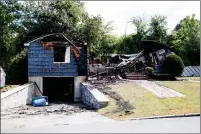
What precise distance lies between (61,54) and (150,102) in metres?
9.18

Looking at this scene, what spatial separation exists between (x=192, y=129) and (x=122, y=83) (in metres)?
11.3

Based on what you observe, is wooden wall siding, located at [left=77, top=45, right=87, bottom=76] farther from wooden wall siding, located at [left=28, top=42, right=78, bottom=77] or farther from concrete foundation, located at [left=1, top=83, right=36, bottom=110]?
concrete foundation, located at [left=1, top=83, right=36, bottom=110]

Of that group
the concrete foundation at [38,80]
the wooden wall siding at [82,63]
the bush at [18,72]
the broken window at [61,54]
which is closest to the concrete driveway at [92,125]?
the concrete foundation at [38,80]

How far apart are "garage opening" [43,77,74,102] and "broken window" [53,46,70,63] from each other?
5.99ft

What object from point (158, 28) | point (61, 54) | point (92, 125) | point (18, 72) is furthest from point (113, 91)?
point (158, 28)

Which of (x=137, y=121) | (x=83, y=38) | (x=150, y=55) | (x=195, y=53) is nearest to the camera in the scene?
(x=137, y=121)

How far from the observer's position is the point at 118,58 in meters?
40.6

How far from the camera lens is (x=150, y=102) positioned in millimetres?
19234

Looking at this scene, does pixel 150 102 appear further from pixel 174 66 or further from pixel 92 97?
pixel 174 66

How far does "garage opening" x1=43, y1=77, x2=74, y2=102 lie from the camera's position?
2659cm

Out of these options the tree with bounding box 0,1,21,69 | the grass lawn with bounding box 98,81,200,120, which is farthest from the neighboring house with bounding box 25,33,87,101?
the tree with bounding box 0,1,21,69

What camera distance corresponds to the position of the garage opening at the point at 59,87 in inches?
1047

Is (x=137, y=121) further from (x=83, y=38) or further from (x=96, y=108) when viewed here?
(x=83, y=38)

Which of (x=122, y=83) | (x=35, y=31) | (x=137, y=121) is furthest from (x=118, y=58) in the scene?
(x=137, y=121)
